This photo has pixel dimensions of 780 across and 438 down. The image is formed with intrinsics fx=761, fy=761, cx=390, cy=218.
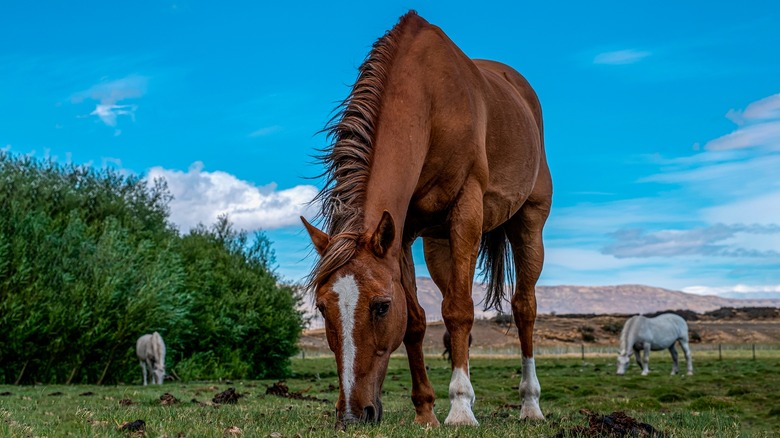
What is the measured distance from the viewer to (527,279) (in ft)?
28.8

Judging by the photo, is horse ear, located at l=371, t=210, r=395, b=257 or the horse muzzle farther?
horse ear, located at l=371, t=210, r=395, b=257

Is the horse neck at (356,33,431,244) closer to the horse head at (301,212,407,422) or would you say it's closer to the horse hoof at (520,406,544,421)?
the horse head at (301,212,407,422)

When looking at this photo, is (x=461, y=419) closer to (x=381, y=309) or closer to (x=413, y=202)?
(x=381, y=309)

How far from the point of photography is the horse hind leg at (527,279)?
26.9 feet

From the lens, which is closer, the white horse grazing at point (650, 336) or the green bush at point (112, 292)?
the green bush at point (112, 292)

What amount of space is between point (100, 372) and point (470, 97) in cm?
2435

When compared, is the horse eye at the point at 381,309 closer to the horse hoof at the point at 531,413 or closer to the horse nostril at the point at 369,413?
the horse nostril at the point at 369,413

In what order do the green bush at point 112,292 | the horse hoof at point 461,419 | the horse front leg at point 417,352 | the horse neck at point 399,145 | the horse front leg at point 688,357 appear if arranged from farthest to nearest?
the horse front leg at point 688,357 → the green bush at point 112,292 → the horse front leg at point 417,352 → the horse hoof at point 461,419 → the horse neck at point 399,145

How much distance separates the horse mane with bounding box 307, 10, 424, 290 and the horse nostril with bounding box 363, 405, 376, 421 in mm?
945

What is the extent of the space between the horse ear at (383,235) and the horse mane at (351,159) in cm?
15

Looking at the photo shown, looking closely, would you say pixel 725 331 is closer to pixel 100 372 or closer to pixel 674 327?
pixel 674 327

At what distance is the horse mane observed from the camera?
5438 millimetres

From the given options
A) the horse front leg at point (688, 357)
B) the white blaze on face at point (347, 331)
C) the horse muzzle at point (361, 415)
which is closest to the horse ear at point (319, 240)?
the white blaze on face at point (347, 331)

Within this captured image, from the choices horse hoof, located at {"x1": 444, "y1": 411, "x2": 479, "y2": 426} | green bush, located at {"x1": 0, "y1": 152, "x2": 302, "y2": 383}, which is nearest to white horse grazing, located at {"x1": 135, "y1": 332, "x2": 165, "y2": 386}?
green bush, located at {"x1": 0, "y1": 152, "x2": 302, "y2": 383}
